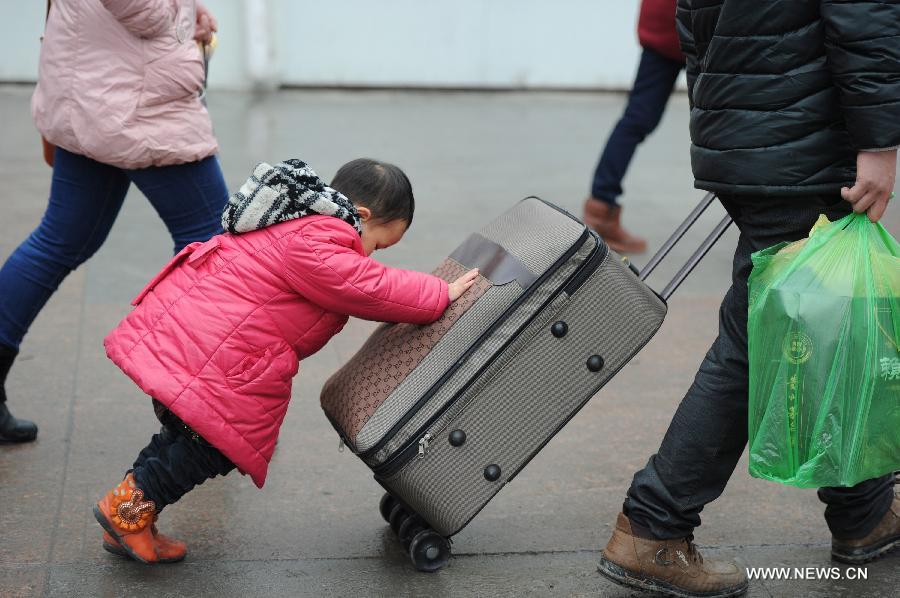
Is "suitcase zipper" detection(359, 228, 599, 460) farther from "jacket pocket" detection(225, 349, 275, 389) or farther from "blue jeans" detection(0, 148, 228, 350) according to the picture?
"blue jeans" detection(0, 148, 228, 350)

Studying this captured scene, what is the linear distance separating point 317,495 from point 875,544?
146cm

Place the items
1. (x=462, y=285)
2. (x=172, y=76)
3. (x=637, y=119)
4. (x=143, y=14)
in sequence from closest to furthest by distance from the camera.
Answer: (x=462, y=285) → (x=143, y=14) → (x=172, y=76) → (x=637, y=119)

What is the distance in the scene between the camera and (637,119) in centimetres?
564

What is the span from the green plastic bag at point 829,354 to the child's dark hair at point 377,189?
86cm

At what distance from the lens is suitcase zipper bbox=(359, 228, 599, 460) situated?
9.02 ft

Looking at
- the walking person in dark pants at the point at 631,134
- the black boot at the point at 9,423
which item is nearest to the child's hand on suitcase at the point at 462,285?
the black boot at the point at 9,423

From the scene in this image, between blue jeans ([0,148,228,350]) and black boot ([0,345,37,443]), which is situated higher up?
blue jeans ([0,148,228,350])

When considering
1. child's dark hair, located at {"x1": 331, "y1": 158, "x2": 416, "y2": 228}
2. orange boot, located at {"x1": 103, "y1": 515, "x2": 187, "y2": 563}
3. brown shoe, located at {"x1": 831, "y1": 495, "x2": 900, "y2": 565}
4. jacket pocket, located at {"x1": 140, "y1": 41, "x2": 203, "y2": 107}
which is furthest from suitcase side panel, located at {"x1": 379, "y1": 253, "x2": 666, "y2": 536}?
jacket pocket, located at {"x1": 140, "y1": 41, "x2": 203, "y2": 107}

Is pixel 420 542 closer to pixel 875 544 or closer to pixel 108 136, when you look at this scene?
pixel 875 544

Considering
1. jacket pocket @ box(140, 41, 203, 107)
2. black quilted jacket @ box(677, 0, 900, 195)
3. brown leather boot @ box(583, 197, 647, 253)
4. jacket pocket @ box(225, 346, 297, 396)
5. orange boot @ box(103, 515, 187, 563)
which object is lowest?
brown leather boot @ box(583, 197, 647, 253)

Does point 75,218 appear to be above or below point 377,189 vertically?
below

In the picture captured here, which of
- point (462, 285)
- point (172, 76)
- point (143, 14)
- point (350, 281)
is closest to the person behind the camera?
point (350, 281)

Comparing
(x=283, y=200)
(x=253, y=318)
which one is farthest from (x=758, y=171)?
(x=253, y=318)

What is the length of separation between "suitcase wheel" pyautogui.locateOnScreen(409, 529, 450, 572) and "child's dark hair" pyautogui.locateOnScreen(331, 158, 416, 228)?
2.51ft
